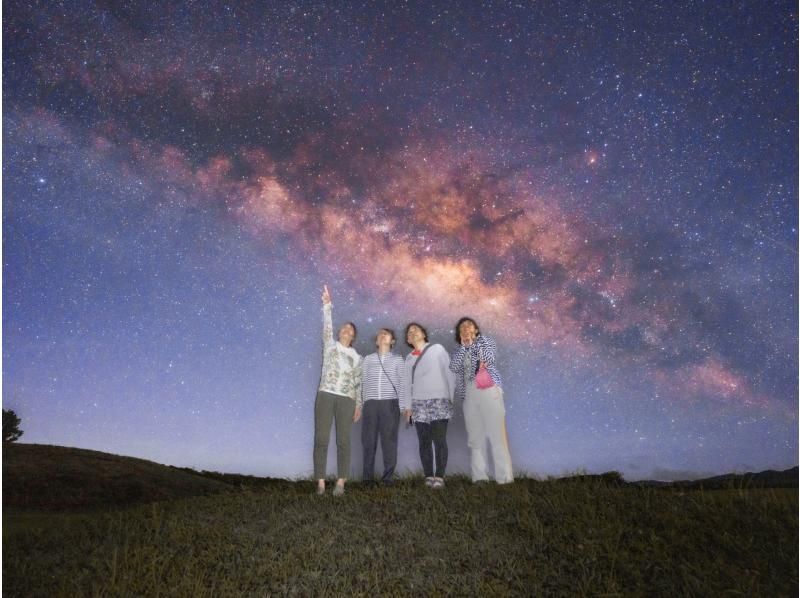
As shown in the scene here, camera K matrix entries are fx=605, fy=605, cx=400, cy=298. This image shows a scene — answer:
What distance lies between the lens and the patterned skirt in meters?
10.6

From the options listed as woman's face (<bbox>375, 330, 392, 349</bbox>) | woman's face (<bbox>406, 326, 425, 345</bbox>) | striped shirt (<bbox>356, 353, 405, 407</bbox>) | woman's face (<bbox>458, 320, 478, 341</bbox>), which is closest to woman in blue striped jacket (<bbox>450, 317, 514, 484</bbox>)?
woman's face (<bbox>458, 320, 478, 341</bbox>)

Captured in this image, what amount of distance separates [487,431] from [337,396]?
2.61 m

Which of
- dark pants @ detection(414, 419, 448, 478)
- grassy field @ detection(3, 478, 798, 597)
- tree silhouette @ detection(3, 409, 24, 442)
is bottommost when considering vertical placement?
grassy field @ detection(3, 478, 798, 597)

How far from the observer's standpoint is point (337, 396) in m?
10.3

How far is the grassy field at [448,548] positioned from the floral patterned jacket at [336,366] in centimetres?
186

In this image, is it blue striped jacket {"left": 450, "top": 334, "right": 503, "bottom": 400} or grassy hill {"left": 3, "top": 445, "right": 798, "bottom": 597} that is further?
blue striped jacket {"left": 450, "top": 334, "right": 503, "bottom": 400}

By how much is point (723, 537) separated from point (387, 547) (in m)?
3.68

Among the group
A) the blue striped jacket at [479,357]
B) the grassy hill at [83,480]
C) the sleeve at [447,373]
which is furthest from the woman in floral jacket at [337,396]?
the grassy hill at [83,480]

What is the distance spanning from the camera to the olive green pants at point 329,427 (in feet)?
33.2

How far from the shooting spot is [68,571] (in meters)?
7.14

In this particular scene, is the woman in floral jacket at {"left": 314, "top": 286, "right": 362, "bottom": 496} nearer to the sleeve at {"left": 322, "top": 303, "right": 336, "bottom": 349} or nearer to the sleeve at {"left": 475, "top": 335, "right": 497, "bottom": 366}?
the sleeve at {"left": 322, "top": 303, "right": 336, "bottom": 349}

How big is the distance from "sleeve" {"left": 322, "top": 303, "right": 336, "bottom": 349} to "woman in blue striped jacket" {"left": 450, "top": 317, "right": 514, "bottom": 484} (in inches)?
88.5

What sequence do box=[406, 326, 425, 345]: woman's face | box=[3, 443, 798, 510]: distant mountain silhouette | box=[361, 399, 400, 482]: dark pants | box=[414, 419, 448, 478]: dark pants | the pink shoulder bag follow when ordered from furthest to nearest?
box=[3, 443, 798, 510]: distant mountain silhouette, box=[406, 326, 425, 345]: woman's face, box=[361, 399, 400, 482]: dark pants, box=[414, 419, 448, 478]: dark pants, the pink shoulder bag

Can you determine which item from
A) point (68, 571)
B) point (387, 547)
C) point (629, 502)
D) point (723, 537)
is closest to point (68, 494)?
point (68, 571)
